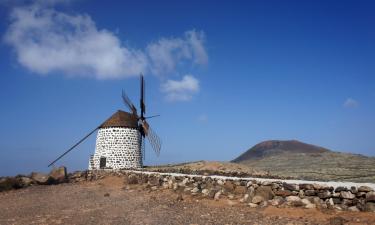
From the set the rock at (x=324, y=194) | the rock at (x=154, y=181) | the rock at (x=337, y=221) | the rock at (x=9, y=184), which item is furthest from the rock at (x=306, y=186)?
the rock at (x=9, y=184)

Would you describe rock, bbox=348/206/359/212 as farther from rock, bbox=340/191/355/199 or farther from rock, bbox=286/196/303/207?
rock, bbox=286/196/303/207

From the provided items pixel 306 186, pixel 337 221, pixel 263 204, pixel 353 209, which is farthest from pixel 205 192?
pixel 337 221

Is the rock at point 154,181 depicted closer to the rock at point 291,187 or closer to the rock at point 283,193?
the rock at point 283,193

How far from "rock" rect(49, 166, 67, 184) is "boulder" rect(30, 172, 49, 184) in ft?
1.35

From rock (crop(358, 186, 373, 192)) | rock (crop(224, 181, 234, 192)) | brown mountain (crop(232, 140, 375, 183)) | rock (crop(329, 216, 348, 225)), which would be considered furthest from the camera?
brown mountain (crop(232, 140, 375, 183))

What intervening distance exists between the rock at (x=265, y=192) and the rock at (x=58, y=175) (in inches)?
652

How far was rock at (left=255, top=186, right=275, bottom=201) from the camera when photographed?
12.3 m

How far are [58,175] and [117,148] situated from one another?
586 centimetres

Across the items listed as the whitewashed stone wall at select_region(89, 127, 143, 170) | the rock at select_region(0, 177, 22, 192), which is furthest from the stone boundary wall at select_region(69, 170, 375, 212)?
the whitewashed stone wall at select_region(89, 127, 143, 170)

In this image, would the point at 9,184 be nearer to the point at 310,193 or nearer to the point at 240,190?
the point at 240,190

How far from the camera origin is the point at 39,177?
79.0 feet

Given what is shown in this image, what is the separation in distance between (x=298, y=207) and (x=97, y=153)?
22.1 meters

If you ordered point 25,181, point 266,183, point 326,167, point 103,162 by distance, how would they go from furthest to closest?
1. point 103,162
2. point 25,181
3. point 326,167
4. point 266,183

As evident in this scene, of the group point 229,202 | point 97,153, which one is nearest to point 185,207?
point 229,202
